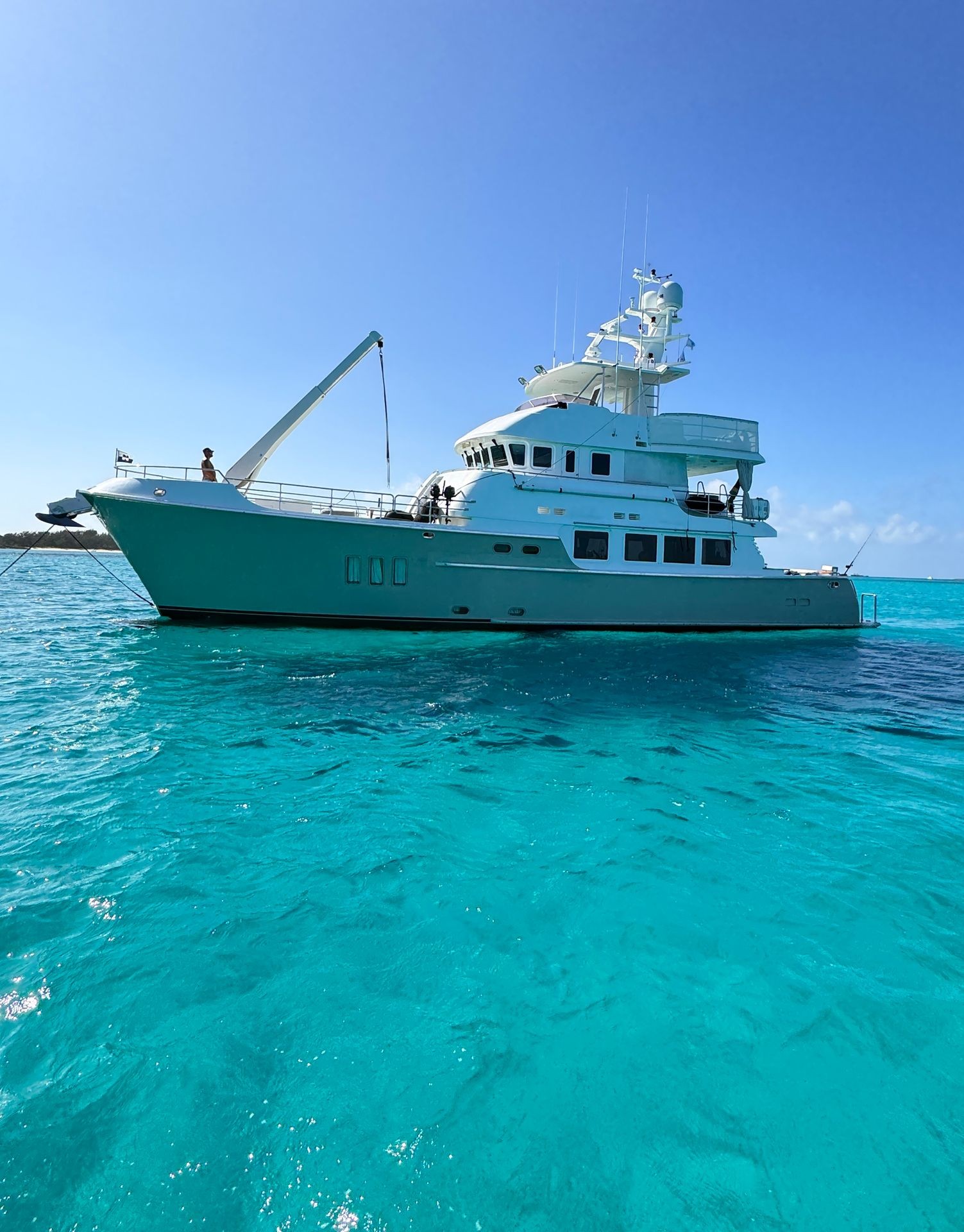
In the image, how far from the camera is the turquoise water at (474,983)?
2135 millimetres

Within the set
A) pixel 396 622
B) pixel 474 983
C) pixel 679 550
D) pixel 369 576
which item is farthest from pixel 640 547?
pixel 474 983

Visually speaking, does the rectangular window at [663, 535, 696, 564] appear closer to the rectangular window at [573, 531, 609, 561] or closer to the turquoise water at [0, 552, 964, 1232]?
the rectangular window at [573, 531, 609, 561]

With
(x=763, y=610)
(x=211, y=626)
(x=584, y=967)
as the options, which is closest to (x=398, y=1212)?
(x=584, y=967)

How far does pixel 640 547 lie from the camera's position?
17.5 meters

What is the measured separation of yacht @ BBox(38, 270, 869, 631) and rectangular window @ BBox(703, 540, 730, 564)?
0.16ft

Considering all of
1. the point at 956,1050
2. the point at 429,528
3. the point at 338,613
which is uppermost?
the point at 429,528

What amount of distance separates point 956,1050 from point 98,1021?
159 inches

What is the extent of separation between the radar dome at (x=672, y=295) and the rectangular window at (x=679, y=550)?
313 inches

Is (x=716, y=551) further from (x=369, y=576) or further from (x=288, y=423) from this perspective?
(x=288, y=423)

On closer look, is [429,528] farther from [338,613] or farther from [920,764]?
[920,764]

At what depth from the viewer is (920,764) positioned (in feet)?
23.1

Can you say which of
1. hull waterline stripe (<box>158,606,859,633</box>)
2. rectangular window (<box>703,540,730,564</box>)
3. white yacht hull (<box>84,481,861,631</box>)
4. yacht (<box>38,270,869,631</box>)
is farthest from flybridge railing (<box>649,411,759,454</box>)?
hull waterline stripe (<box>158,606,859,633</box>)

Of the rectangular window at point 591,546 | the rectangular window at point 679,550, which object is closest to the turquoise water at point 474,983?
the rectangular window at point 591,546

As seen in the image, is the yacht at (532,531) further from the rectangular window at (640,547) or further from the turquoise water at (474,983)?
the turquoise water at (474,983)
